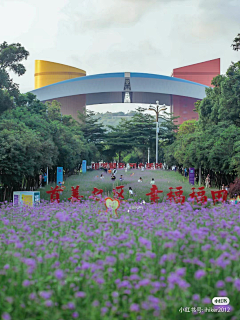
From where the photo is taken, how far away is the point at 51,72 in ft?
269

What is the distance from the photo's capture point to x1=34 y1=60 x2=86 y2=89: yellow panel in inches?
3216

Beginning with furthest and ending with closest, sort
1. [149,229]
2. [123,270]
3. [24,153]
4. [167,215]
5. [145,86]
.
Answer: [145,86] → [24,153] → [167,215] → [149,229] → [123,270]

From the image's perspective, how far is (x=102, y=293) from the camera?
325 cm

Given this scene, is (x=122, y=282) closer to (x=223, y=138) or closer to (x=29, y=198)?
(x=29, y=198)

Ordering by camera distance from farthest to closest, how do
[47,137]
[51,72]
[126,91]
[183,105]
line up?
[51,72] → [183,105] → [126,91] → [47,137]

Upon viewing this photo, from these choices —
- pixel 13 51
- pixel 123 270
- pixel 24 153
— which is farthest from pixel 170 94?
pixel 123 270

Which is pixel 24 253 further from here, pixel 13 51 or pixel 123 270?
pixel 13 51

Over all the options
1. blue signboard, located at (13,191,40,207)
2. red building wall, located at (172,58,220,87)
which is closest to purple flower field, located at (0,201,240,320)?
blue signboard, located at (13,191,40,207)

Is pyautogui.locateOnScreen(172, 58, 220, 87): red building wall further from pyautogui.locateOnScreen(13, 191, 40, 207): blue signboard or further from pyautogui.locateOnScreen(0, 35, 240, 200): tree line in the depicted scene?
pyautogui.locateOnScreen(13, 191, 40, 207): blue signboard

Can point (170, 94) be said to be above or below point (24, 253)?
above

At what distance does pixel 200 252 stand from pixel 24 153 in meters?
10.9

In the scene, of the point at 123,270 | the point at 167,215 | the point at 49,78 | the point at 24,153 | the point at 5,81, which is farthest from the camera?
the point at 49,78

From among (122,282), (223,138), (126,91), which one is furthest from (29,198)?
(126,91)

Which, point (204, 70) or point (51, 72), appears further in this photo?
point (51, 72)
